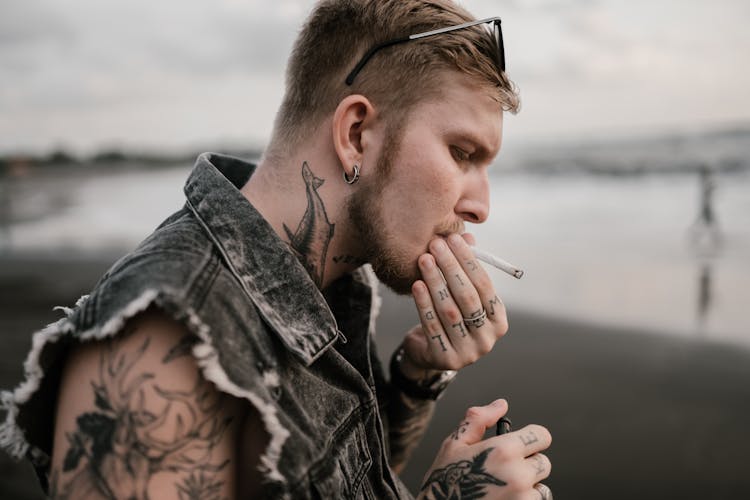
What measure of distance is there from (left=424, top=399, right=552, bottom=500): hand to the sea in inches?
190

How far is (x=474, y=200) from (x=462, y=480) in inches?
36.8

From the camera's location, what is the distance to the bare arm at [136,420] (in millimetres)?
1307

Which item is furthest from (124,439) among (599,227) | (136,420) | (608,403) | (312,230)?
(599,227)

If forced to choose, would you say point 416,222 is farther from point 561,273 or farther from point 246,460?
point 561,273

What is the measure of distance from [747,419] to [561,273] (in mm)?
4233

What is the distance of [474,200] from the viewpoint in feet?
6.91

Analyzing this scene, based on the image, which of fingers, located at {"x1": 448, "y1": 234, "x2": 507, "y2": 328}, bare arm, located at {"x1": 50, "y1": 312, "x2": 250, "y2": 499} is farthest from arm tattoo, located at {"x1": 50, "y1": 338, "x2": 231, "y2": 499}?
fingers, located at {"x1": 448, "y1": 234, "x2": 507, "y2": 328}

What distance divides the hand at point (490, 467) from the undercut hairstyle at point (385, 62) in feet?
3.51

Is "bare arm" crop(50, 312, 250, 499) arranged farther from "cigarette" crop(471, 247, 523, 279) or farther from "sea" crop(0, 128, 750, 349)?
"sea" crop(0, 128, 750, 349)

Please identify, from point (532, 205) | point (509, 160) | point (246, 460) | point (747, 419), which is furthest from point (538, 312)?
point (509, 160)

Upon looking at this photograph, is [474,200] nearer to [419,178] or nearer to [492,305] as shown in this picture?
[419,178]

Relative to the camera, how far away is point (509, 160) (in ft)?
83.6

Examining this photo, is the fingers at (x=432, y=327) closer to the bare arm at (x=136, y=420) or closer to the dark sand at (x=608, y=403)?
the bare arm at (x=136, y=420)

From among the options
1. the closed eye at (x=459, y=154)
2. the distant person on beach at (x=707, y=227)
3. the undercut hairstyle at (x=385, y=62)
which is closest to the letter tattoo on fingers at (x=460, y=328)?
the closed eye at (x=459, y=154)
